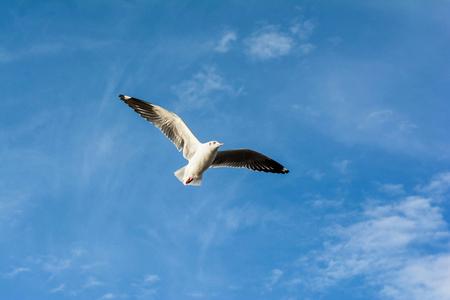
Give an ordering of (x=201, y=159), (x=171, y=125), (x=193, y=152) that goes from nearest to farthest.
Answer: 1. (x=201, y=159)
2. (x=193, y=152)
3. (x=171, y=125)

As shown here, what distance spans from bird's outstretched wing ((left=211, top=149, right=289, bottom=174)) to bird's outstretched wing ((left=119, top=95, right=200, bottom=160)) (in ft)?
3.09

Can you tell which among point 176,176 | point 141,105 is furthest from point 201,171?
point 141,105

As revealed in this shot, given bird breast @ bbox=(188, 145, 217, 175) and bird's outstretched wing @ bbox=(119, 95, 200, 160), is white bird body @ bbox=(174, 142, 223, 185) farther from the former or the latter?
bird's outstretched wing @ bbox=(119, 95, 200, 160)

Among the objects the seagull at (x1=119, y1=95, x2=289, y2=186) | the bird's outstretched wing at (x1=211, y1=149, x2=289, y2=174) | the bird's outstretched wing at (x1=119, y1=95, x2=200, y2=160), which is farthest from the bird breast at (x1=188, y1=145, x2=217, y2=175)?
the bird's outstretched wing at (x1=211, y1=149, x2=289, y2=174)

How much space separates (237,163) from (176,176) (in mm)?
2209

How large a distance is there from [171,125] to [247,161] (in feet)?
8.35

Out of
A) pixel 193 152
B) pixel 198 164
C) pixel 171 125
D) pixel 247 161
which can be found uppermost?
pixel 171 125

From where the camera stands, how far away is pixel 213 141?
713 inches

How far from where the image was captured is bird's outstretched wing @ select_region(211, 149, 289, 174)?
19.4 m

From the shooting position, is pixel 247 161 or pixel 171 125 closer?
pixel 171 125

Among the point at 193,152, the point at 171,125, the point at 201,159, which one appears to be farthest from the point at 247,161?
the point at 171,125

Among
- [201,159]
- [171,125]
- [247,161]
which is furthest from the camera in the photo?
[247,161]

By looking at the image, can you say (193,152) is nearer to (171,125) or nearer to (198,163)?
(198,163)

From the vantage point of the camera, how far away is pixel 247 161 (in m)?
19.9
